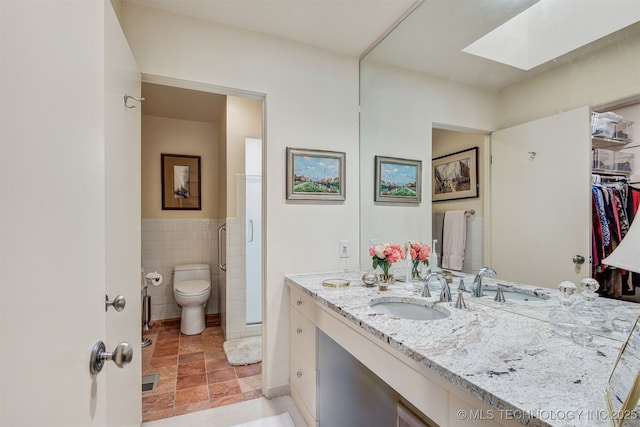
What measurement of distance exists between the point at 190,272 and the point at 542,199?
3566mm

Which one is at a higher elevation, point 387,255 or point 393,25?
point 393,25

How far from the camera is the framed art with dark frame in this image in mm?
1576

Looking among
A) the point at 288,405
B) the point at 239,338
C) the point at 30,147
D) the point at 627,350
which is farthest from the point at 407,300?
the point at 239,338

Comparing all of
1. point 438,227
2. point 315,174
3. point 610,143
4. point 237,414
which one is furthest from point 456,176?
point 237,414

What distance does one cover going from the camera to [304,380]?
1853 millimetres

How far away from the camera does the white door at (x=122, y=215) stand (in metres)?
1.17

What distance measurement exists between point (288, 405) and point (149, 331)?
217 cm

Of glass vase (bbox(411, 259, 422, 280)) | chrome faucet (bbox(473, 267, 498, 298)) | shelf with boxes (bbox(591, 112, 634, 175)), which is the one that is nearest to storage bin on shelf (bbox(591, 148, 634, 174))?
shelf with boxes (bbox(591, 112, 634, 175))

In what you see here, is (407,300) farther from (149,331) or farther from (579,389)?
(149,331)

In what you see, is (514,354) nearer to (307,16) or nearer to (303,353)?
(303,353)

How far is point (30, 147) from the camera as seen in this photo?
19.6 inches

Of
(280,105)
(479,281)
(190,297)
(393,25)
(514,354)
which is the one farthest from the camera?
(190,297)

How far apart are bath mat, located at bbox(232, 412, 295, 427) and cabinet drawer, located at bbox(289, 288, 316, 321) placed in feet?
2.17

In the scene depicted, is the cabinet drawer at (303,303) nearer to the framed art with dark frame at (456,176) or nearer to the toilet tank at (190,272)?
the framed art with dark frame at (456,176)
